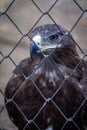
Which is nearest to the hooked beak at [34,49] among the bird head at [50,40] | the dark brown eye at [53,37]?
the bird head at [50,40]

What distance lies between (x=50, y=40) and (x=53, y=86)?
0.29 meters

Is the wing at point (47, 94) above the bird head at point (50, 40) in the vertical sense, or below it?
below

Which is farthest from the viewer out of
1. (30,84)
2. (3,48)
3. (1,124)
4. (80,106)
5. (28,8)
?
(28,8)

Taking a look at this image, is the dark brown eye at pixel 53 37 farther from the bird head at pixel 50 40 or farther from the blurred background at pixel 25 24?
the blurred background at pixel 25 24

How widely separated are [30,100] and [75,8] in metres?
3.07

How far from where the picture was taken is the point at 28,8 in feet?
22.3

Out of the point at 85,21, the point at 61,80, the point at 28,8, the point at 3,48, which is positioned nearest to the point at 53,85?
the point at 61,80

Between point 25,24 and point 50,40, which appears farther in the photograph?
point 25,24

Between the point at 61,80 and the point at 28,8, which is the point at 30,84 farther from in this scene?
the point at 28,8

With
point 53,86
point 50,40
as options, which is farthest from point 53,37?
point 53,86

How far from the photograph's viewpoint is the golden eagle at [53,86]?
357 cm

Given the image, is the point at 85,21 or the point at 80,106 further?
the point at 85,21

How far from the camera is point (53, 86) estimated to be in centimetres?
364

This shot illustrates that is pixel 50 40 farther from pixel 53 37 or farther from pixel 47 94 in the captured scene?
pixel 47 94
